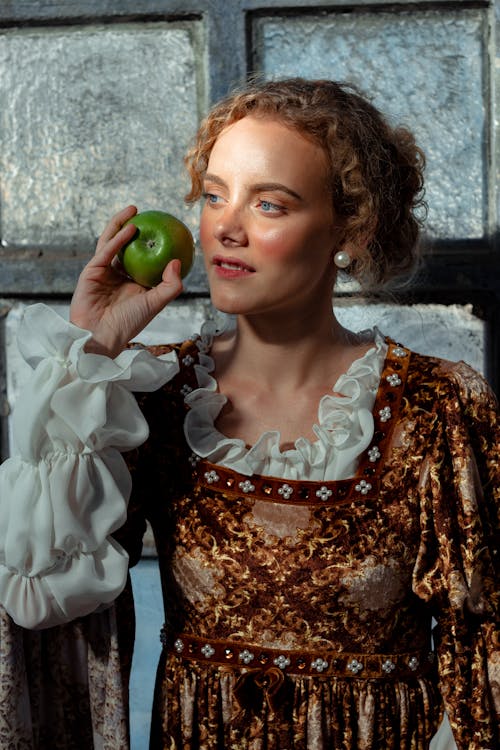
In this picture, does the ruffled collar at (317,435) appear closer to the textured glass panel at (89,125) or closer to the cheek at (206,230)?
the cheek at (206,230)

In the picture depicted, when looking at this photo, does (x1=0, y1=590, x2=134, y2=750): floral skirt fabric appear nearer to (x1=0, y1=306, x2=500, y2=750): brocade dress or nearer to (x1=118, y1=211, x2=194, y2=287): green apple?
(x1=0, y1=306, x2=500, y2=750): brocade dress

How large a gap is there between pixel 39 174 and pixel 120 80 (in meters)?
0.23

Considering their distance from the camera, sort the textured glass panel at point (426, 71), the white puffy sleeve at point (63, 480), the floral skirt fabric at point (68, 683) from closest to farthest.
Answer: the white puffy sleeve at point (63, 480) → the floral skirt fabric at point (68, 683) → the textured glass panel at point (426, 71)

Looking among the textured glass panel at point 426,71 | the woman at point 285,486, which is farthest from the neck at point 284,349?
the textured glass panel at point 426,71

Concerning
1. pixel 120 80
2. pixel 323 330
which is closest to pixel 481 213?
pixel 323 330

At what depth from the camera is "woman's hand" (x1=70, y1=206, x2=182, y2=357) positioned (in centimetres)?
146

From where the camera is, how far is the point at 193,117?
2008 mm

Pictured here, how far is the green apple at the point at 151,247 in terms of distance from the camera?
4.88ft

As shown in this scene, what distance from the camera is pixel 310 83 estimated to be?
5.08 ft

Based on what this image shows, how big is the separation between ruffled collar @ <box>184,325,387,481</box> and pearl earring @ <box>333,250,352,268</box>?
5.2 inches

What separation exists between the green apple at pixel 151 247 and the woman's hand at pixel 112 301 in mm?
12

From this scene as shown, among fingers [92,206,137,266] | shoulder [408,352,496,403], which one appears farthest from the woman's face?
shoulder [408,352,496,403]

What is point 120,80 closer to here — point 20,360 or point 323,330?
point 20,360

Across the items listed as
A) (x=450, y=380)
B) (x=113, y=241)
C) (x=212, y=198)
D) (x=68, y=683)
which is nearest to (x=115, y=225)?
(x=113, y=241)
